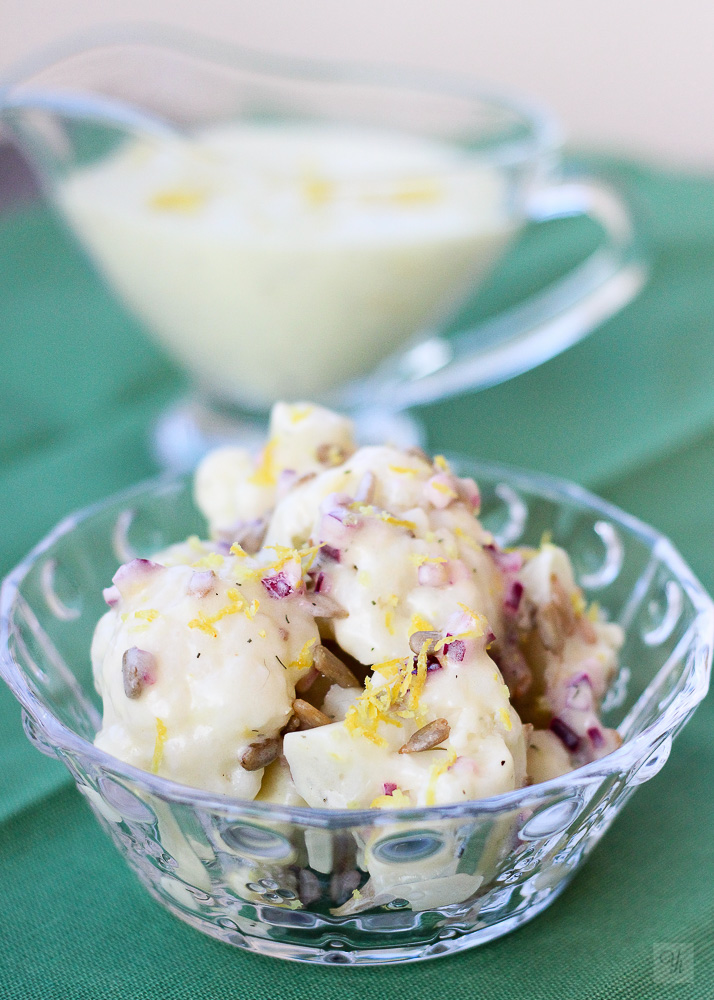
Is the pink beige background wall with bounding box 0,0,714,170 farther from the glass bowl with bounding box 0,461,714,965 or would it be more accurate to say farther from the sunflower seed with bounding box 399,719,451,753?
the sunflower seed with bounding box 399,719,451,753

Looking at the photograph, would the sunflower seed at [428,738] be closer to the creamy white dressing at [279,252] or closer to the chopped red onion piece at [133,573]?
the chopped red onion piece at [133,573]

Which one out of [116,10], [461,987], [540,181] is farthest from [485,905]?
[116,10]

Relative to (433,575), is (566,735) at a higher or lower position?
lower

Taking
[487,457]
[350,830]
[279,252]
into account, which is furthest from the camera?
[487,457]

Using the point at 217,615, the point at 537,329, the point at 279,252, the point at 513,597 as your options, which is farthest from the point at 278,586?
the point at 537,329

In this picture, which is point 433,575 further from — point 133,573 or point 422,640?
point 133,573

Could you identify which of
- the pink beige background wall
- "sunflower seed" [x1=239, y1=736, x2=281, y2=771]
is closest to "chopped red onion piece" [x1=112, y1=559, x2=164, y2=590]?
"sunflower seed" [x1=239, y1=736, x2=281, y2=771]

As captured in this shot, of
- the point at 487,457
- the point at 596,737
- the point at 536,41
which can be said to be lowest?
the point at 536,41
